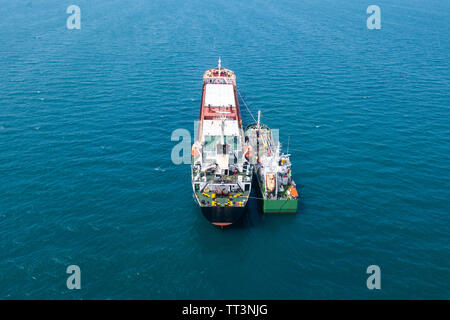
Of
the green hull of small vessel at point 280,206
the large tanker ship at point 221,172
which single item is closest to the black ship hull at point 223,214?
the large tanker ship at point 221,172

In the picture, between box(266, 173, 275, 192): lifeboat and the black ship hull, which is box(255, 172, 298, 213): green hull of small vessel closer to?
box(266, 173, 275, 192): lifeboat

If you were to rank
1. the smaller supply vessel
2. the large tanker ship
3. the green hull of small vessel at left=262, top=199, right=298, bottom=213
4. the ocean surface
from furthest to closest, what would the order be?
the smaller supply vessel, the green hull of small vessel at left=262, top=199, right=298, bottom=213, the large tanker ship, the ocean surface

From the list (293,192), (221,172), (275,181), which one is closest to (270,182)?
(275,181)

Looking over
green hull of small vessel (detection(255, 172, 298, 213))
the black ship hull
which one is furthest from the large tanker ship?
green hull of small vessel (detection(255, 172, 298, 213))

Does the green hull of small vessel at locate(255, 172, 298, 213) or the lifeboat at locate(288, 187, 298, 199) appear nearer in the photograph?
the green hull of small vessel at locate(255, 172, 298, 213)

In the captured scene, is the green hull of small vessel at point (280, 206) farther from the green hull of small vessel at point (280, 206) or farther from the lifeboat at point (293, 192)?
the lifeboat at point (293, 192)
